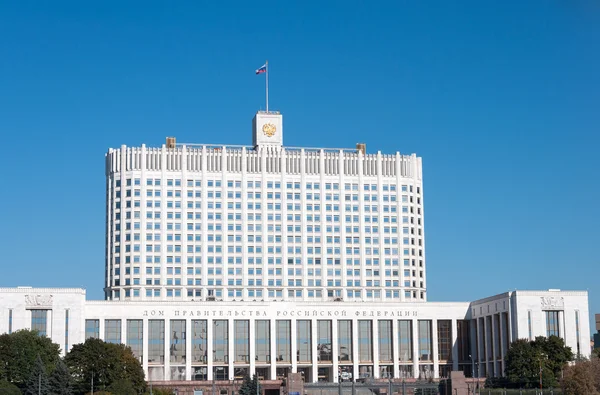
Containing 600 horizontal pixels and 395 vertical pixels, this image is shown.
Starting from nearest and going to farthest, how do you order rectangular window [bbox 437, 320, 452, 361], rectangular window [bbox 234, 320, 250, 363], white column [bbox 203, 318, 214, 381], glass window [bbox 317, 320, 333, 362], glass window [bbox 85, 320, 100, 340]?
glass window [bbox 85, 320, 100, 340], white column [bbox 203, 318, 214, 381], rectangular window [bbox 234, 320, 250, 363], glass window [bbox 317, 320, 333, 362], rectangular window [bbox 437, 320, 452, 361]

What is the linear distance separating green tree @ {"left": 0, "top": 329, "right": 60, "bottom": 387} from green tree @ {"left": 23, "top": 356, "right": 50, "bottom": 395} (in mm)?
1959

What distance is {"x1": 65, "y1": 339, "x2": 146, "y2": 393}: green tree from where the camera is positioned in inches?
5812

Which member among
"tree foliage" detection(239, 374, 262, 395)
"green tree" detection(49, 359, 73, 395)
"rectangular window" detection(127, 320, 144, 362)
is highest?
"rectangular window" detection(127, 320, 144, 362)

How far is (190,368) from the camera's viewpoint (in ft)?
615

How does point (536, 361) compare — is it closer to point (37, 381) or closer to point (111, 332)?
point (111, 332)

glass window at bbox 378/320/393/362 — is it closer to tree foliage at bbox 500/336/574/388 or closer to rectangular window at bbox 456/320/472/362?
rectangular window at bbox 456/320/472/362

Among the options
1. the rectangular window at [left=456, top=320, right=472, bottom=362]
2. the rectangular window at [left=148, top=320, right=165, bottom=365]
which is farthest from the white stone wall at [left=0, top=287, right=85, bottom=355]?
the rectangular window at [left=456, top=320, right=472, bottom=362]

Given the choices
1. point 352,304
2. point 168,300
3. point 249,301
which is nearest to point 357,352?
point 352,304

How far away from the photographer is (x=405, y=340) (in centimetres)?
19550

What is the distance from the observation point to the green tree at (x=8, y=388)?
452ft

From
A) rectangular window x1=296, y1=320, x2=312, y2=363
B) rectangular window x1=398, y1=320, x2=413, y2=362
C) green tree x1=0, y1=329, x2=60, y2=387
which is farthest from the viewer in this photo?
rectangular window x1=398, y1=320, x2=413, y2=362

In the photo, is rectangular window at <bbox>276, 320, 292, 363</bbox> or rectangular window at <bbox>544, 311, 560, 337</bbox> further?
rectangular window at <bbox>276, 320, 292, 363</bbox>

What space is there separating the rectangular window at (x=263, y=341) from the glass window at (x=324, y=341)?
30.1 feet

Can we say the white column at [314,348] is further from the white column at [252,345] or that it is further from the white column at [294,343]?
the white column at [252,345]
